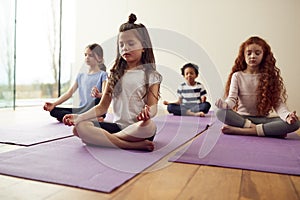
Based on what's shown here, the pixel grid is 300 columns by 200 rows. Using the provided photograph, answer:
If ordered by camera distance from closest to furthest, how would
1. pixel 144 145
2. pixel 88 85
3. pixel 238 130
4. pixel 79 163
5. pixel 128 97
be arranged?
pixel 79 163 → pixel 144 145 → pixel 128 97 → pixel 238 130 → pixel 88 85

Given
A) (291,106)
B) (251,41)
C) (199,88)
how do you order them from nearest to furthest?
(251,41)
(199,88)
(291,106)

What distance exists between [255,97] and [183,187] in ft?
4.09

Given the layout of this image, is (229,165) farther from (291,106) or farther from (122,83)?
(291,106)

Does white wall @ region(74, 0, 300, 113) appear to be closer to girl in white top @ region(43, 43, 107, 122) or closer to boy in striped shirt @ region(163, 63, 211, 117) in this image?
boy in striped shirt @ region(163, 63, 211, 117)

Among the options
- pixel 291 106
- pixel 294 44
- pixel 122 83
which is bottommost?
pixel 291 106

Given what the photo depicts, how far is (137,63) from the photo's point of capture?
1397 millimetres

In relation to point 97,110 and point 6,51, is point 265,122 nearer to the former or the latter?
point 97,110

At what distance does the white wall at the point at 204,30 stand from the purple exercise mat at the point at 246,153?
1966mm

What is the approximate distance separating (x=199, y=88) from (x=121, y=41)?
5.82ft

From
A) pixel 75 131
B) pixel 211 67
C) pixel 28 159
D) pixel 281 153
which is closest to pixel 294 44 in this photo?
pixel 211 67

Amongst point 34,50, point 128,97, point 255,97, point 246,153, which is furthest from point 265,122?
point 34,50

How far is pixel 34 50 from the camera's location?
3738mm

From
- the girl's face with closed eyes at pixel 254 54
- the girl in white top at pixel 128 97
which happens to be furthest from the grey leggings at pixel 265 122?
the girl in white top at pixel 128 97

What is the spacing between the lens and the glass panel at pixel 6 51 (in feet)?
10.2
